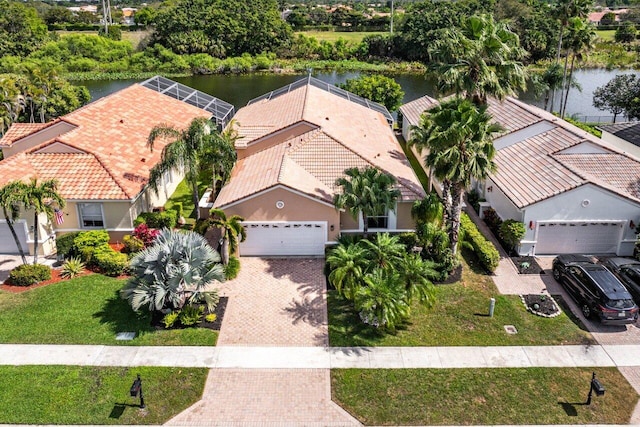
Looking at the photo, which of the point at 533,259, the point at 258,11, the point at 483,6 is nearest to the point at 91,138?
the point at 533,259

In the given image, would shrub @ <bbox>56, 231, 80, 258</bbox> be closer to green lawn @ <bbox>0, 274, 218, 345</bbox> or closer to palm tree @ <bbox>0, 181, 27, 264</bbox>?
green lawn @ <bbox>0, 274, 218, 345</bbox>

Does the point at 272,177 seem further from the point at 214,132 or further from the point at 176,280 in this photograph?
the point at 176,280

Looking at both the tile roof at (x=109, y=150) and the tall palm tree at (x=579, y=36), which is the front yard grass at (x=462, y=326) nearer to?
the tile roof at (x=109, y=150)

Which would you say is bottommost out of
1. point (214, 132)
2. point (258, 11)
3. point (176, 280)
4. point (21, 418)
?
point (21, 418)

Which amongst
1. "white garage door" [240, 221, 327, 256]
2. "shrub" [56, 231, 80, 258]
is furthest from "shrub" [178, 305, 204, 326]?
"shrub" [56, 231, 80, 258]

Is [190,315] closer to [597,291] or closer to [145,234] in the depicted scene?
[145,234]

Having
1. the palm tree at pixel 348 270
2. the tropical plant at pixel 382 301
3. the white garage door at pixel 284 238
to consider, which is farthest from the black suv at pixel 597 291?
the white garage door at pixel 284 238

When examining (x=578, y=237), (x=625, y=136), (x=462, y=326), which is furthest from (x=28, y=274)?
(x=625, y=136)
